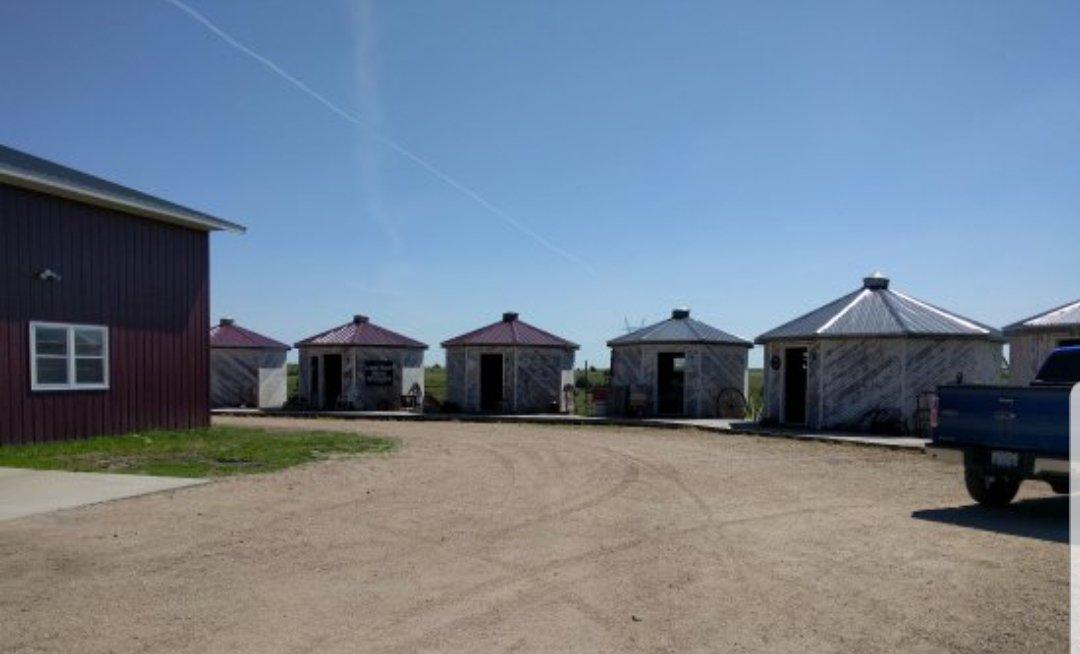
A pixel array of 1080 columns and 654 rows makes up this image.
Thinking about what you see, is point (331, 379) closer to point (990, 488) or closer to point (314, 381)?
point (314, 381)

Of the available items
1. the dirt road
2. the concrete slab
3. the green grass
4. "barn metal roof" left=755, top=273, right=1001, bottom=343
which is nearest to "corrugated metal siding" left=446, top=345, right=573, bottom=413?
"barn metal roof" left=755, top=273, right=1001, bottom=343

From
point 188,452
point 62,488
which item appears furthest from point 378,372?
point 62,488

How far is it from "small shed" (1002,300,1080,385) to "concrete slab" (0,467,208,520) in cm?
1915

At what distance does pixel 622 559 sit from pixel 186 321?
1393cm

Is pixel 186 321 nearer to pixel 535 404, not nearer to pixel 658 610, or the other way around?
pixel 535 404

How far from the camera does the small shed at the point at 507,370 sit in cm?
2766

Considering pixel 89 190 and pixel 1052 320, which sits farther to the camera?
pixel 1052 320

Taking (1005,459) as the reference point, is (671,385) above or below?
below

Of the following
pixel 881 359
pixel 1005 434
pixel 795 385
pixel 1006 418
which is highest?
pixel 881 359

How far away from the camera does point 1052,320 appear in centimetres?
2083

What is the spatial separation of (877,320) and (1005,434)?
11568 millimetres

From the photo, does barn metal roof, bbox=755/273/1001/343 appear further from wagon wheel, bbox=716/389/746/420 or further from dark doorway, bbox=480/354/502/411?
dark doorway, bbox=480/354/502/411

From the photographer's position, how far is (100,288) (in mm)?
15633

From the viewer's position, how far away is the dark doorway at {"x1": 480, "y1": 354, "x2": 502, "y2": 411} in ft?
92.5
